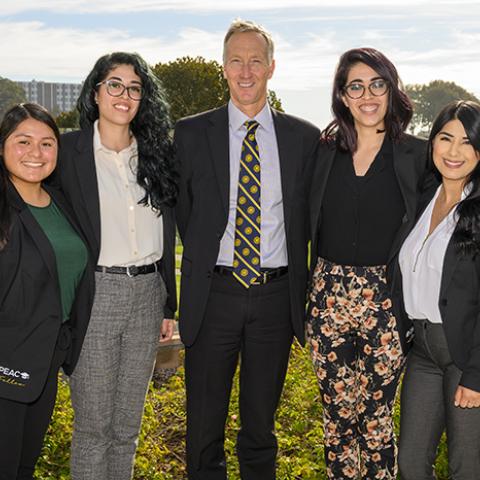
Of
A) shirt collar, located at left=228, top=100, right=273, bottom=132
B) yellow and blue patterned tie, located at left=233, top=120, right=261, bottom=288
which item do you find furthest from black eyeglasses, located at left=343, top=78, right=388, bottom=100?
yellow and blue patterned tie, located at left=233, top=120, right=261, bottom=288

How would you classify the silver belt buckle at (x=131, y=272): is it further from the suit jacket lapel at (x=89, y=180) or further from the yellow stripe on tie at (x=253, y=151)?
the yellow stripe on tie at (x=253, y=151)

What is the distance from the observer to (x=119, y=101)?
3.90 metres

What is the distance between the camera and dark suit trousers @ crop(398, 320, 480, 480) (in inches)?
138

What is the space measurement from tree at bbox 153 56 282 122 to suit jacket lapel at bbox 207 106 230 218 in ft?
117

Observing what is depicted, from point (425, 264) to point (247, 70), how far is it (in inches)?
61.6

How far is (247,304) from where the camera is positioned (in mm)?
4168

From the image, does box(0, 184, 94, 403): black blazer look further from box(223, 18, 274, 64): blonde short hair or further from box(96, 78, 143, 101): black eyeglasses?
box(223, 18, 274, 64): blonde short hair

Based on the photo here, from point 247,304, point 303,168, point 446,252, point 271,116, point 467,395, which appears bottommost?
point 467,395

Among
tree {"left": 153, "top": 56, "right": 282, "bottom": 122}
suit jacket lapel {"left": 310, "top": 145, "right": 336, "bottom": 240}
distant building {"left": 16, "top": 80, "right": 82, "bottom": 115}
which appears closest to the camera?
suit jacket lapel {"left": 310, "top": 145, "right": 336, "bottom": 240}

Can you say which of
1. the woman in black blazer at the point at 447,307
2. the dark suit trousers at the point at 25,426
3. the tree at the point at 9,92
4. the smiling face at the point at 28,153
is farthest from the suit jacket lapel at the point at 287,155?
the tree at the point at 9,92

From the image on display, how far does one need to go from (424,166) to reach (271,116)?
1.00 m

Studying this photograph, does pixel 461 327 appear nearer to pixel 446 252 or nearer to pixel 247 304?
pixel 446 252

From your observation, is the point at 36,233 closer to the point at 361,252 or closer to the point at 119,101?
the point at 119,101

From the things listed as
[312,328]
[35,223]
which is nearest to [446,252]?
[312,328]
